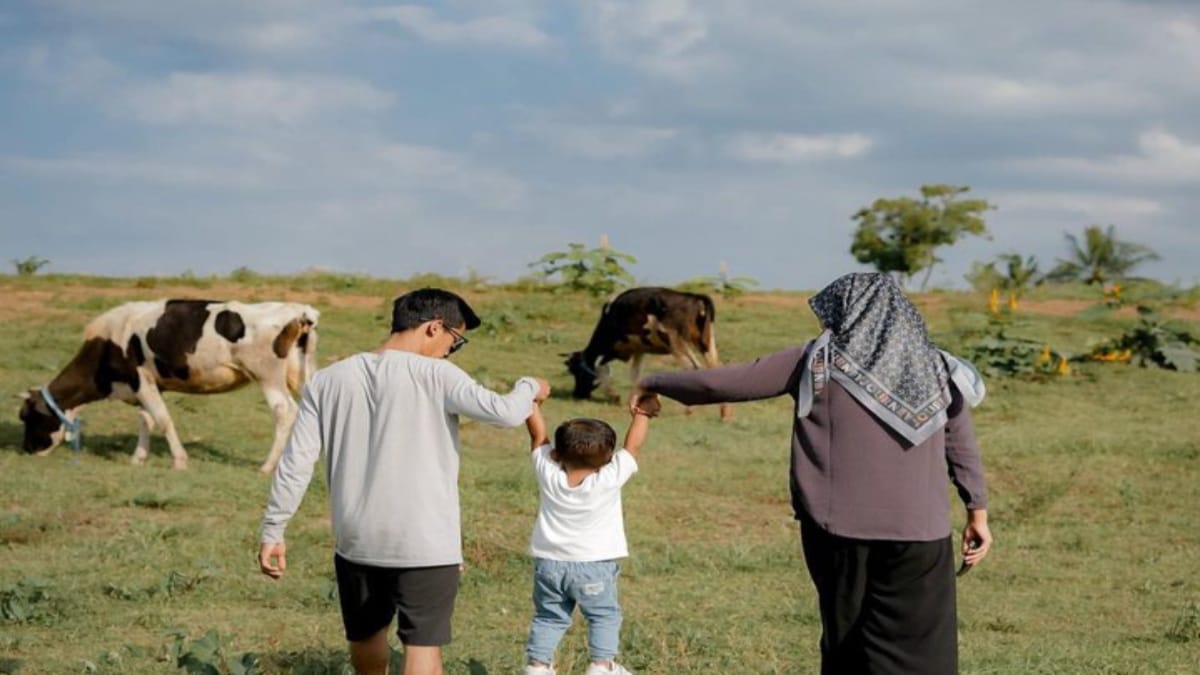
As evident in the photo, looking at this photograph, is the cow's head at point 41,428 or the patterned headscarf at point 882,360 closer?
the patterned headscarf at point 882,360

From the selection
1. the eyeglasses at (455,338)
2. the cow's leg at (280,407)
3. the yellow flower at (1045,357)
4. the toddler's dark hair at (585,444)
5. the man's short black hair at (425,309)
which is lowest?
the cow's leg at (280,407)

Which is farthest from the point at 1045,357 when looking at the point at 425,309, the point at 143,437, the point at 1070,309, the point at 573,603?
the point at 425,309

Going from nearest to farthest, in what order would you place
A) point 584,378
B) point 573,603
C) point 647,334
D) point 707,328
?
point 573,603 < point 707,328 < point 647,334 < point 584,378

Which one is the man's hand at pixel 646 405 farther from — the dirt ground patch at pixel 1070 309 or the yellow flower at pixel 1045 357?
the dirt ground patch at pixel 1070 309

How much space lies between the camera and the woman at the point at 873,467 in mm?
4707

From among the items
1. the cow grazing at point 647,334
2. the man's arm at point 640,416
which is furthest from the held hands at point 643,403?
the cow grazing at point 647,334

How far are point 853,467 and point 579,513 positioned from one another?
1.15m

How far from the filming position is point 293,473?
5.07 meters

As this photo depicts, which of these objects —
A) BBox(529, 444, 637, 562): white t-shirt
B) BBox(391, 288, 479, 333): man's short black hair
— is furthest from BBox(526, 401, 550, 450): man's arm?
BBox(391, 288, 479, 333): man's short black hair

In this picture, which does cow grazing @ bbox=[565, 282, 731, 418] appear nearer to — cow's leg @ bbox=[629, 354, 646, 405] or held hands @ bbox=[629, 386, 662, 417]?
cow's leg @ bbox=[629, 354, 646, 405]

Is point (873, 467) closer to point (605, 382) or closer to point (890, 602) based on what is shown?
point (890, 602)

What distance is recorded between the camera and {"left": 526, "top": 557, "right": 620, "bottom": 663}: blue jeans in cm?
540

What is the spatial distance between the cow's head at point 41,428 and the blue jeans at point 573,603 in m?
9.36

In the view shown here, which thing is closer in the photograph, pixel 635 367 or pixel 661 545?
pixel 661 545
